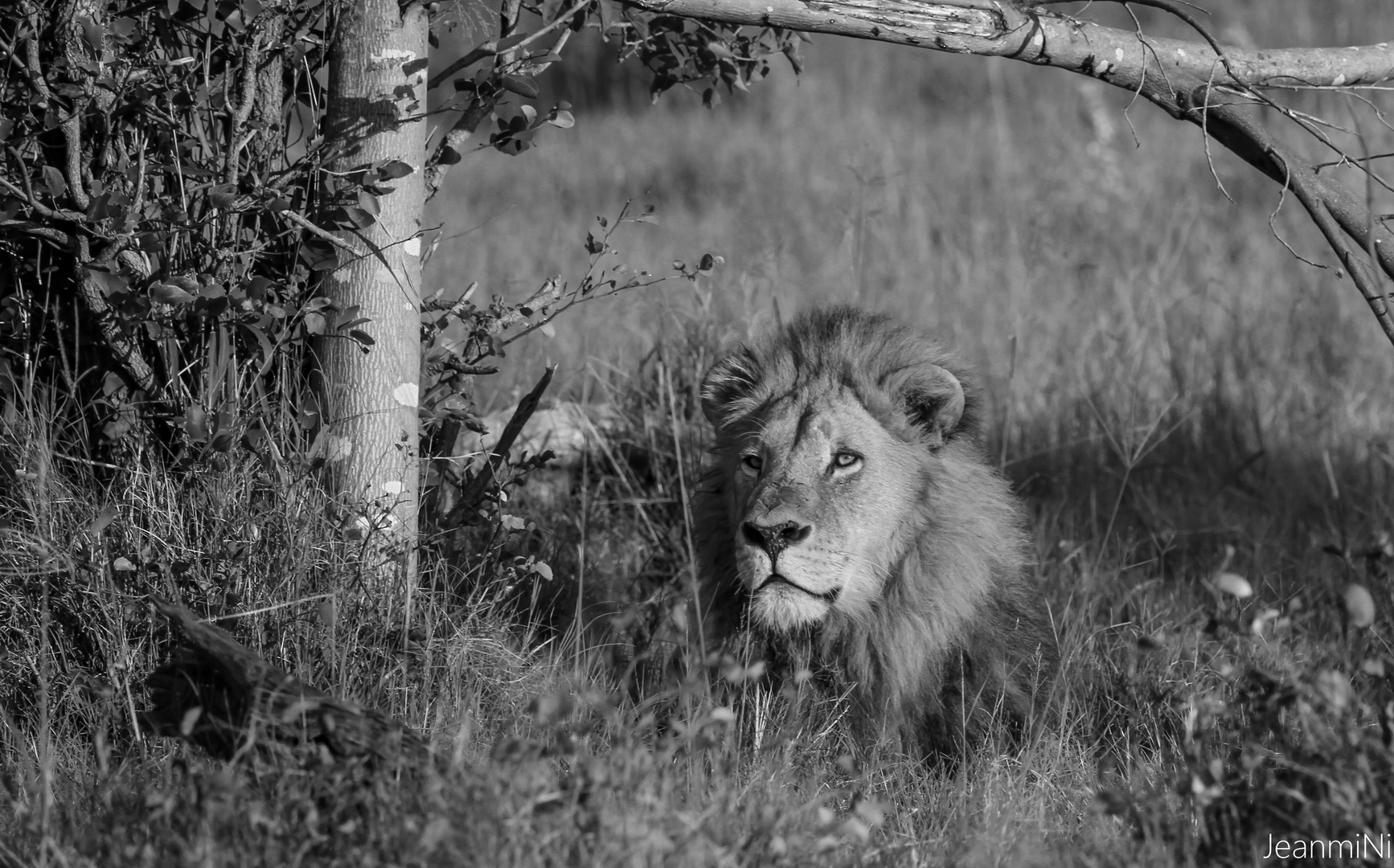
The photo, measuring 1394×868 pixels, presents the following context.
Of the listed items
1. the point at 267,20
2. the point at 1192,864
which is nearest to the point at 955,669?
the point at 1192,864

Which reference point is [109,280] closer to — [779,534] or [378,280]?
[378,280]

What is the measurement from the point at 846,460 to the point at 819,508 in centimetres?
20

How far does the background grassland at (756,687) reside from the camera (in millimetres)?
2400

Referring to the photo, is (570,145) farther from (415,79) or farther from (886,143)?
(415,79)

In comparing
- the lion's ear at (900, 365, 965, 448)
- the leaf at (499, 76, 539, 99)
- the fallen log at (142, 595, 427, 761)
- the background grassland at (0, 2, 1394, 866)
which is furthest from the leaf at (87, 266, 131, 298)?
the lion's ear at (900, 365, 965, 448)

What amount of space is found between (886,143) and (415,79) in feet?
24.4

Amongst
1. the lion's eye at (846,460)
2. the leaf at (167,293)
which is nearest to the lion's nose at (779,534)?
the lion's eye at (846,460)

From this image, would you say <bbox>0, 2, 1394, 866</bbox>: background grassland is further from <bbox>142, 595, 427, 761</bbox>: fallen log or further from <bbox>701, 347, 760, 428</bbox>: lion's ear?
<bbox>701, 347, 760, 428</bbox>: lion's ear

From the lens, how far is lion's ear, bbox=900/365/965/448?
144 inches

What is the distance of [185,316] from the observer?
11.1ft

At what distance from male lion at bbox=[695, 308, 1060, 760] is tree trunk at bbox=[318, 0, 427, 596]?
90 centimetres

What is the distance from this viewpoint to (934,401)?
3684 mm

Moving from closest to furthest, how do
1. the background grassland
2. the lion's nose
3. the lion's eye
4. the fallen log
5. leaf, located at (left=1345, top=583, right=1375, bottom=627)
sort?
leaf, located at (left=1345, top=583, right=1375, bottom=627)
the background grassland
the fallen log
the lion's nose
the lion's eye

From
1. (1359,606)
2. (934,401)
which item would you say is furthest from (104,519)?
(1359,606)
